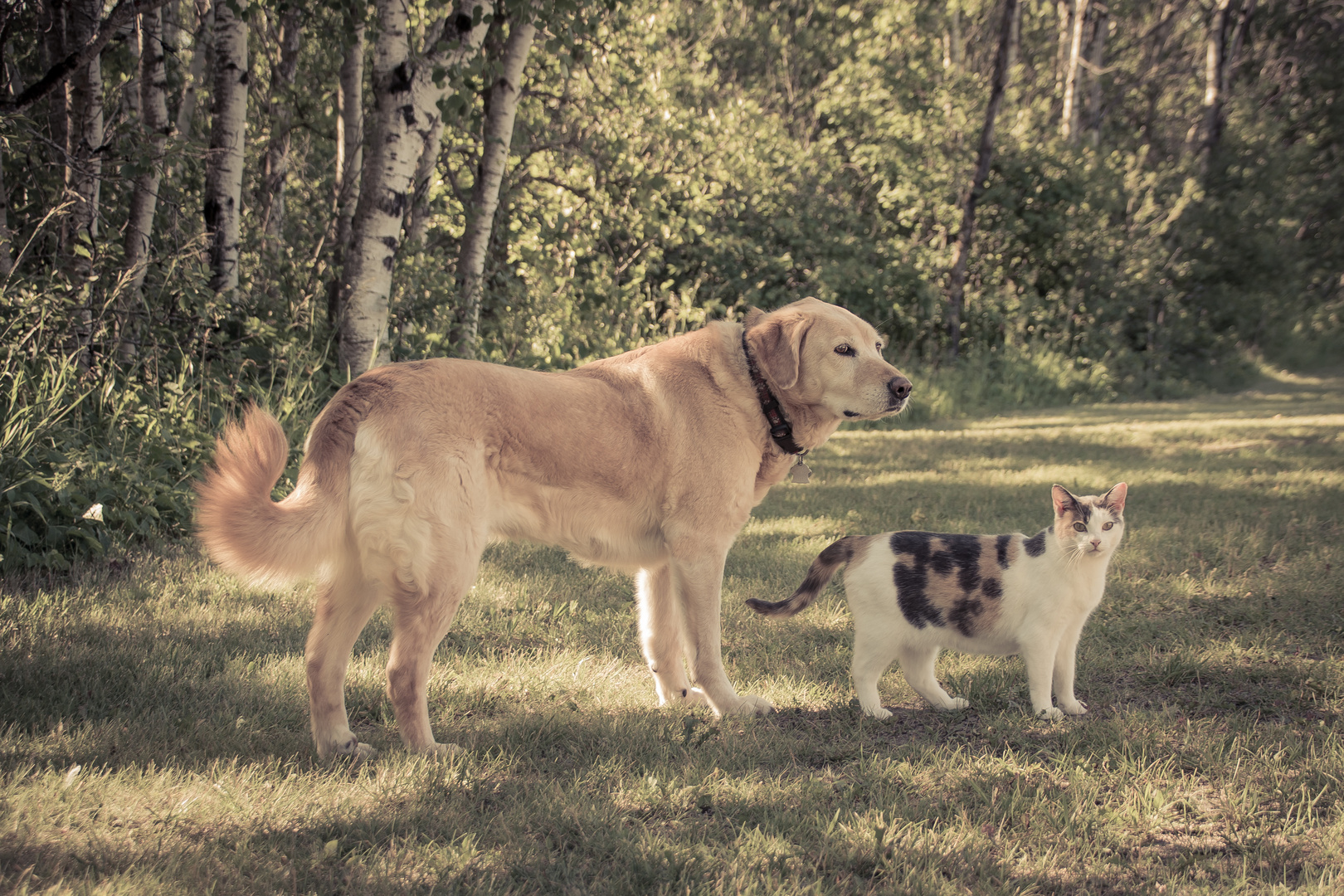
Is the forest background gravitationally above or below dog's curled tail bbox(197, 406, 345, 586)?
above

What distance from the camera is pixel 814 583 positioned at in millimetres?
3689

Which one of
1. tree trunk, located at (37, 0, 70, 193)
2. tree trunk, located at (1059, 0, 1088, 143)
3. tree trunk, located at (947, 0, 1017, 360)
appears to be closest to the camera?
tree trunk, located at (37, 0, 70, 193)

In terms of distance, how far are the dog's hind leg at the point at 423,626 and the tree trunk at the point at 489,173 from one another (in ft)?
19.5

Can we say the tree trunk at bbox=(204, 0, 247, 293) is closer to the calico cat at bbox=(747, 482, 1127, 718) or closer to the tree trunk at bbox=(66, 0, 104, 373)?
the tree trunk at bbox=(66, 0, 104, 373)

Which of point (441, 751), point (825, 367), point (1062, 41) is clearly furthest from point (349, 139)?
point (1062, 41)

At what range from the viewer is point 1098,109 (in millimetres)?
23984

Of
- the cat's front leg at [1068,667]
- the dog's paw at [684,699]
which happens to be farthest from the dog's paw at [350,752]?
the cat's front leg at [1068,667]

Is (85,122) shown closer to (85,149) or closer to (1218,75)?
(85,149)

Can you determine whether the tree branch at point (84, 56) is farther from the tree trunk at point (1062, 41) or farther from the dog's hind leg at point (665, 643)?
the tree trunk at point (1062, 41)

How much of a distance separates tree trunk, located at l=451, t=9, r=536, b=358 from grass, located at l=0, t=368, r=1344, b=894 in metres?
4.18

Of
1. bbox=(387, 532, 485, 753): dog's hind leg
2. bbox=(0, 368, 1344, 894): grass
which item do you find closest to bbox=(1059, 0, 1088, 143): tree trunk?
bbox=(0, 368, 1344, 894): grass

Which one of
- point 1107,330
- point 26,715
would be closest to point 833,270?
point 1107,330

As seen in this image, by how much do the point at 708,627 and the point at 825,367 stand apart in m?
1.17

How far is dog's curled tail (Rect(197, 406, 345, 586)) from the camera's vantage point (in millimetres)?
2719
